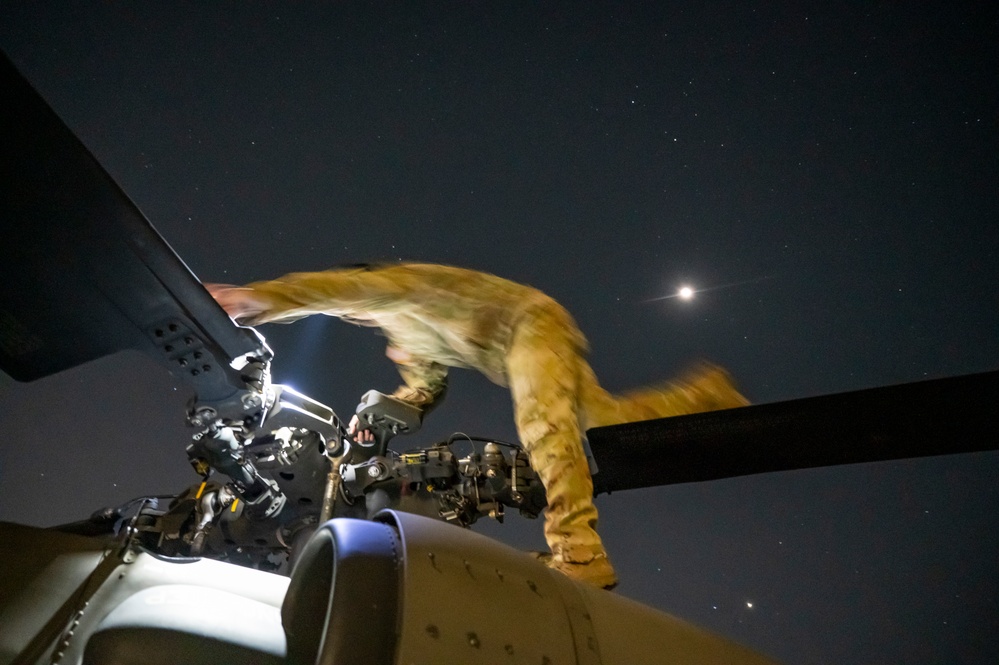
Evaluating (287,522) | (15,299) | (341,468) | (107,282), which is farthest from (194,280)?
(287,522)

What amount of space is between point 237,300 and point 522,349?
1534 mm

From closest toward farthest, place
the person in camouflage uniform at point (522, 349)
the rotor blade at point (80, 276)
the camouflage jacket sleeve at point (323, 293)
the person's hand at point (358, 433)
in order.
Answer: the rotor blade at point (80, 276) < the person in camouflage uniform at point (522, 349) < the camouflage jacket sleeve at point (323, 293) < the person's hand at point (358, 433)

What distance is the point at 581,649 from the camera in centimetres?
136

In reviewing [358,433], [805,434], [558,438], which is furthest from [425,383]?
[805,434]

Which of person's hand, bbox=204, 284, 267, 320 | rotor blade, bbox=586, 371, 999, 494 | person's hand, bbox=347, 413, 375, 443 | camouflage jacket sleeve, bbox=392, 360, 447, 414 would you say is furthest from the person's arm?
rotor blade, bbox=586, 371, 999, 494

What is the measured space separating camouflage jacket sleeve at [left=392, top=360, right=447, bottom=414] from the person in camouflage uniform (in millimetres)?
68

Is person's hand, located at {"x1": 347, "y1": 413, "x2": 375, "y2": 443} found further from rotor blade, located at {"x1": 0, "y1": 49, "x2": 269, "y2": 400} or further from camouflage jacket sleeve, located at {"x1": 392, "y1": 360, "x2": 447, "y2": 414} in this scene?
rotor blade, located at {"x1": 0, "y1": 49, "x2": 269, "y2": 400}

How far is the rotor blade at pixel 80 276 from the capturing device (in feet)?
5.69

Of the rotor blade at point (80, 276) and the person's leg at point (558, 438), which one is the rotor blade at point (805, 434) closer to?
the person's leg at point (558, 438)

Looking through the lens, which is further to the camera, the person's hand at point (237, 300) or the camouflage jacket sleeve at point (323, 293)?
the camouflage jacket sleeve at point (323, 293)

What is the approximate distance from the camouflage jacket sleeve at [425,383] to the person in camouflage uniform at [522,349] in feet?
0.22

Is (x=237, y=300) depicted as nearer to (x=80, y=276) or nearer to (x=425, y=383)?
(x=80, y=276)

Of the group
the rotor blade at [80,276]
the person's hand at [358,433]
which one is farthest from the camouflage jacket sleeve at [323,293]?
the person's hand at [358,433]

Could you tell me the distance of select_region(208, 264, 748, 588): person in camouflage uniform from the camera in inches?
98.7
